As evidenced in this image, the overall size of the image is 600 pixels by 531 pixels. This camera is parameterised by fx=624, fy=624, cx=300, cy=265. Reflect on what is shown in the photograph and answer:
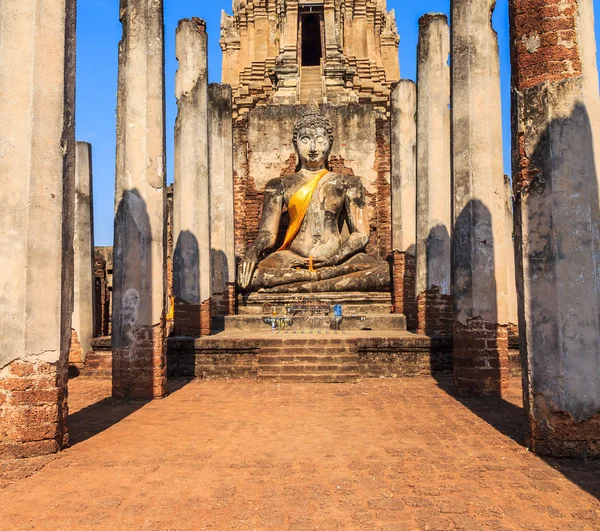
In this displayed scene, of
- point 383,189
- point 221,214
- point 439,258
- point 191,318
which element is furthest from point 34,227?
point 383,189

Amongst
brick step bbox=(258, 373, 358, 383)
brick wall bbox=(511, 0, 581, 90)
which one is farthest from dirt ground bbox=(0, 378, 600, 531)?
brick wall bbox=(511, 0, 581, 90)

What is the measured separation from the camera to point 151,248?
7.29 metres

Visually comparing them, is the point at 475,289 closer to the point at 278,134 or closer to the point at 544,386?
the point at 544,386

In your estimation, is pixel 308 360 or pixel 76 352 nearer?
pixel 308 360

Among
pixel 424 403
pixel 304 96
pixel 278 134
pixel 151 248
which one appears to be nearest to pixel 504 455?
pixel 424 403

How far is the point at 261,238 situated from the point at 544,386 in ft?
32.7

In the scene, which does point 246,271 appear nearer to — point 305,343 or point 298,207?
point 298,207

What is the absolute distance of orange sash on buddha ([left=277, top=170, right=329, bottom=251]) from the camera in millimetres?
14391

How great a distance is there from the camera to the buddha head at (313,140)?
14789 mm

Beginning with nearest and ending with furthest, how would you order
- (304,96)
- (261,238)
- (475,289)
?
(475,289) < (261,238) < (304,96)

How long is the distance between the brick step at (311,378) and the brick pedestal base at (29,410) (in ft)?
12.6

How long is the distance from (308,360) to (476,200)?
3.10m

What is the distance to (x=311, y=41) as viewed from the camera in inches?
1078

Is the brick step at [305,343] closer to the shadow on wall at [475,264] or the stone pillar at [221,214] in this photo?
the shadow on wall at [475,264]
